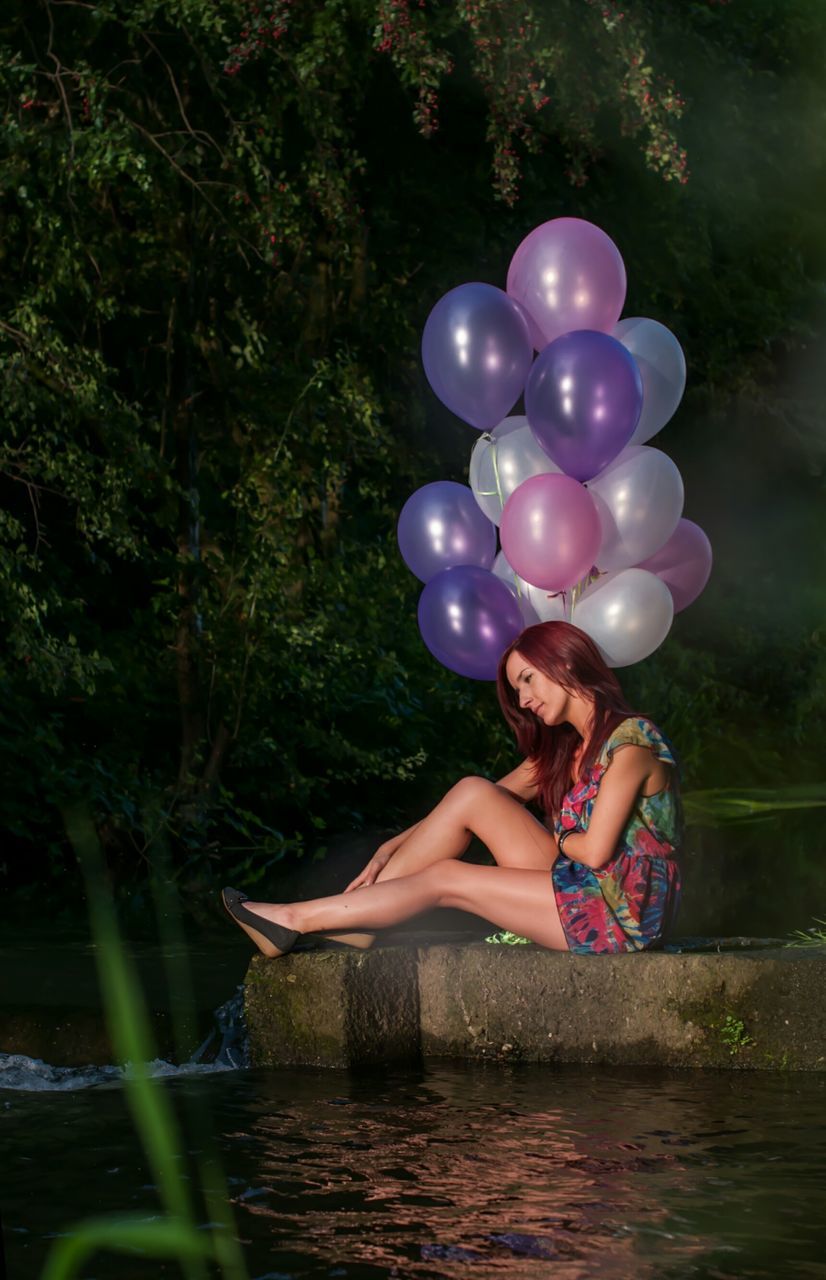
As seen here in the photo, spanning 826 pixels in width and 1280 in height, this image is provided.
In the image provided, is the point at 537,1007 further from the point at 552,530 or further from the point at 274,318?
the point at 274,318

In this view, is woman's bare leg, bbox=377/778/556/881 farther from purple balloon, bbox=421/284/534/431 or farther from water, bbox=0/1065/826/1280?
purple balloon, bbox=421/284/534/431

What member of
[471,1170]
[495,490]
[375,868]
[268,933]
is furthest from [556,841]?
[495,490]

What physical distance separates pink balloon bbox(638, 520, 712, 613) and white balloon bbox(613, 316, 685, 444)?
389 millimetres

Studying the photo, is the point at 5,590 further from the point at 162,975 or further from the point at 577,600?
the point at 577,600

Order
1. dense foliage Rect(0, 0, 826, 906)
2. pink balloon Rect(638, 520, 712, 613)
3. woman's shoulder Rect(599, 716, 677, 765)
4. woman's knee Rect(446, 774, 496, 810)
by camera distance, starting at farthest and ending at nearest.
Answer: dense foliage Rect(0, 0, 826, 906) < pink balloon Rect(638, 520, 712, 613) < woman's knee Rect(446, 774, 496, 810) < woman's shoulder Rect(599, 716, 677, 765)

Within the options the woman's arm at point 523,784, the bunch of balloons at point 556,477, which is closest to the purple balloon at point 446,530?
the bunch of balloons at point 556,477

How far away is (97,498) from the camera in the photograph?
880 centimetres

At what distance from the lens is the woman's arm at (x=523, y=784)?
5191 millimetres

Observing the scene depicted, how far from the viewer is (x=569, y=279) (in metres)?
6.36

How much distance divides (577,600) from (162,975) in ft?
6.52

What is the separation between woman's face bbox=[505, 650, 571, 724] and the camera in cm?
486

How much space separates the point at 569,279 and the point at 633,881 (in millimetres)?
2504

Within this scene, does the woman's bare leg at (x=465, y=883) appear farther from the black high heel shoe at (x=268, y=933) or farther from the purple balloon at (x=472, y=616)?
the purple balloon at (x=472, y=616)

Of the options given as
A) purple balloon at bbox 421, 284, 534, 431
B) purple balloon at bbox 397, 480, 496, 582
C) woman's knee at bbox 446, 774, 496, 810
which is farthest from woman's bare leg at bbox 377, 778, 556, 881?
purple balloon at bbox 421, 284, 534, 431
